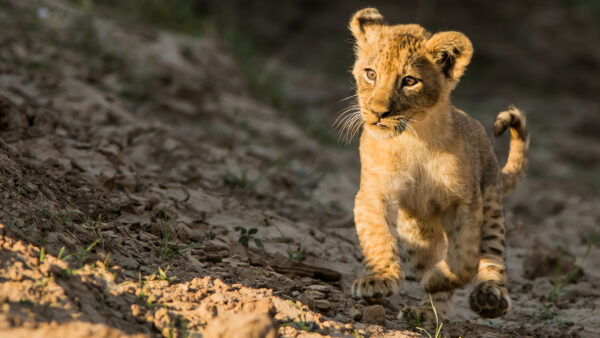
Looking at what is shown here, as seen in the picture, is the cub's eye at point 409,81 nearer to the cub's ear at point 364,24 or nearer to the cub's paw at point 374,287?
the cub's ear at point 364,24

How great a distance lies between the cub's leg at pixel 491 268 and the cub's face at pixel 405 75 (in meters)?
1.04

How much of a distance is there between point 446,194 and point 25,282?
3113mm

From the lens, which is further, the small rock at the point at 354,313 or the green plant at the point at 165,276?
the small rock at the point at 354,313

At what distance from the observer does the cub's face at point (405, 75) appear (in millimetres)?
4816

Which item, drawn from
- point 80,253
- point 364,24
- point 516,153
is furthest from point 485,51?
point 80,253

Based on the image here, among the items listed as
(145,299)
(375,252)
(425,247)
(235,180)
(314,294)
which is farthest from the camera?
(235,180)

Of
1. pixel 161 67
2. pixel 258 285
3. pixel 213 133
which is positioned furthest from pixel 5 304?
pixel 161 67

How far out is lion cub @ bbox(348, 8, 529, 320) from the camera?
4852mm

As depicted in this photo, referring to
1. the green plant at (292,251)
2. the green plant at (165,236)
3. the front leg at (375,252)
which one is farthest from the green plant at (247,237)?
the front leg at (375,252)

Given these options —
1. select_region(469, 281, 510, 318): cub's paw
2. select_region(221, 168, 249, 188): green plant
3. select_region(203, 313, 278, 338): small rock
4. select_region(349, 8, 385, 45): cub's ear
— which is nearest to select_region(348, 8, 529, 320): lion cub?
select_region(469, 281, 510, 318): cub's paw

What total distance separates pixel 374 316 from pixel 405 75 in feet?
5.94

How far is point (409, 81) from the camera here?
4.97m

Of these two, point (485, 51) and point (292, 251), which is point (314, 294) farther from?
point (485, 51)

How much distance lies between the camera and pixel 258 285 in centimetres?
440
